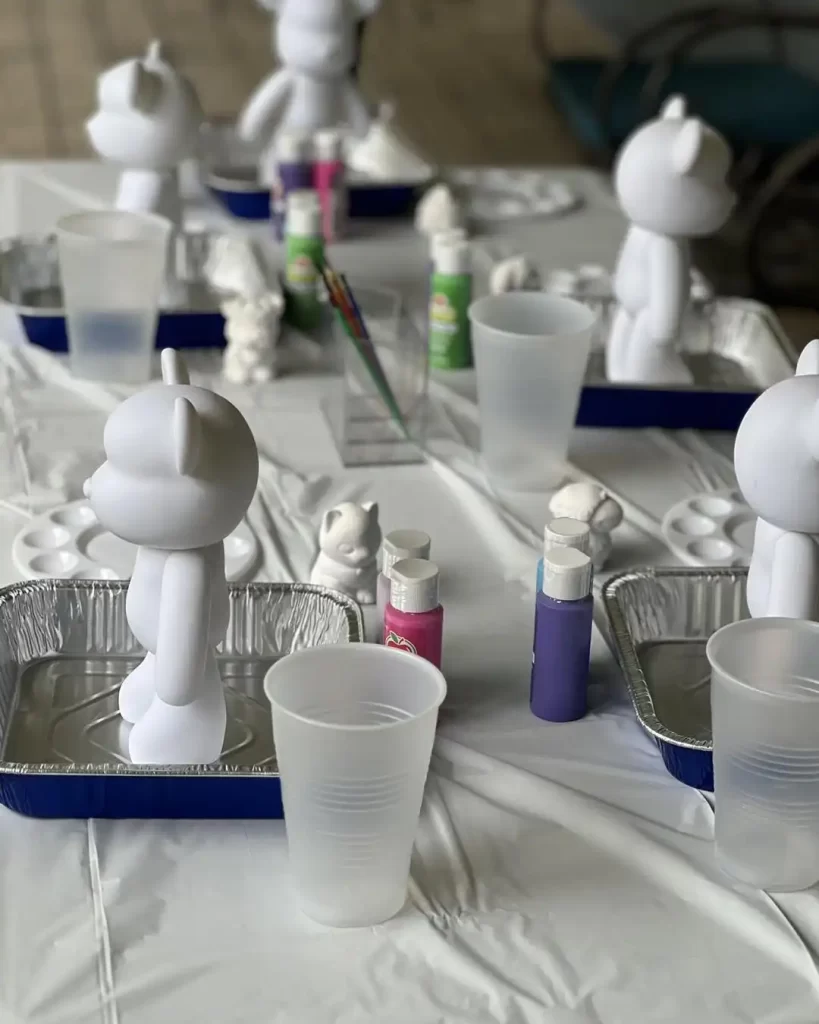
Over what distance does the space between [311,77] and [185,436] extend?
4.40ft

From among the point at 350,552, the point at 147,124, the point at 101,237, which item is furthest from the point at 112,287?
the point at 350,552

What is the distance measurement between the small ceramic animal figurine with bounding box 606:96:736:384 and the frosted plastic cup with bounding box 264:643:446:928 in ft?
2.49

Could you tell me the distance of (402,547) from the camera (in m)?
1.10

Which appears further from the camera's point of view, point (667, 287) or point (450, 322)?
point (450, 322)

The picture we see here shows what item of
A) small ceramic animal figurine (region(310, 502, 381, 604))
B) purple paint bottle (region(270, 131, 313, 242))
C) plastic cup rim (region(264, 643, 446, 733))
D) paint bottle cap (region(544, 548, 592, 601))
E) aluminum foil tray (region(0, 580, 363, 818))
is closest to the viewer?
plastic cup rim (region(264, 643, 446, 733))

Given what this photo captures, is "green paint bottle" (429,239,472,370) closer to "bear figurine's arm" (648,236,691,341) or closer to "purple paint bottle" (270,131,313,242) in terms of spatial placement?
"bear figurine's arm" (648,236,691,341)

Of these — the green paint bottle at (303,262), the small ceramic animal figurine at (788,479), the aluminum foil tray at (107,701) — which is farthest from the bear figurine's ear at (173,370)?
the green paint bottle at (303,262)

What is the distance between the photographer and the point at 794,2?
3.65 metres

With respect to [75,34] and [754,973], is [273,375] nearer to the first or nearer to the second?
[754,973]

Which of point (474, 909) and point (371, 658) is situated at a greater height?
point (371, 658)

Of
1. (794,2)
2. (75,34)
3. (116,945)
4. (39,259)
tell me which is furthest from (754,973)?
(75,34)

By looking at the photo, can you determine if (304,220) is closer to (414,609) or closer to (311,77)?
(311,77)

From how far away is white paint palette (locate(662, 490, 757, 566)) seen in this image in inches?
51.3

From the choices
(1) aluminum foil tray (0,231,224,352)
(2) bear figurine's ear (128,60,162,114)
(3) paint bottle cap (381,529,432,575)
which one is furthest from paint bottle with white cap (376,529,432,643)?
(2) bear figurine's ear (128,60,162,114)
